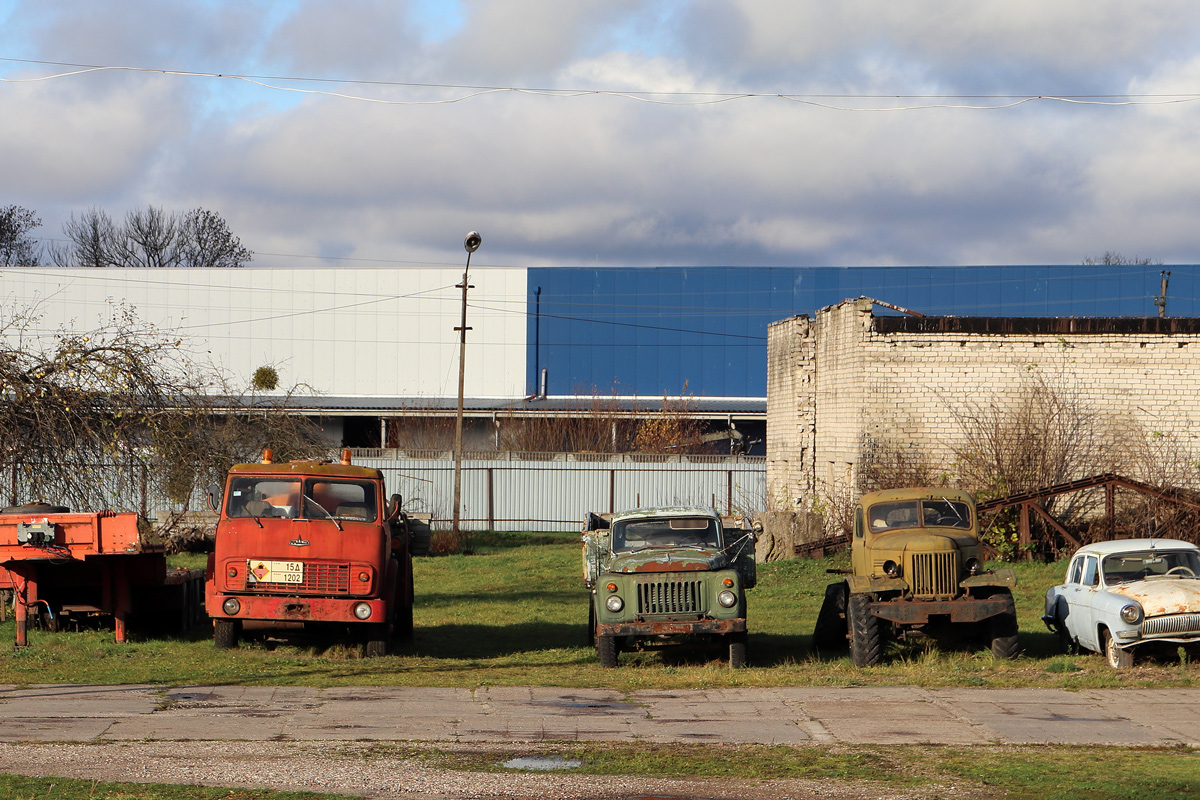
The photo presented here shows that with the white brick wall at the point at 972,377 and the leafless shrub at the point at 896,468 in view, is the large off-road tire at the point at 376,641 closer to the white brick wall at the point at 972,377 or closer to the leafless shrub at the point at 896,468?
the leafless shrub at the point at 896,468

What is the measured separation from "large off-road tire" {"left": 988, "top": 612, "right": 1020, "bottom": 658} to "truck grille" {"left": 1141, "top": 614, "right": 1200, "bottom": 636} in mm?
1452

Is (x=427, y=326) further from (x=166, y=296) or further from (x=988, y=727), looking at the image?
(x=988, y=727)

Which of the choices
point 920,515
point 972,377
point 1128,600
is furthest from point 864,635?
point 972,377

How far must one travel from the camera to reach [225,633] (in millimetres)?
13461

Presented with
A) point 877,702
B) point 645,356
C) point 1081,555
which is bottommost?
point 877,702

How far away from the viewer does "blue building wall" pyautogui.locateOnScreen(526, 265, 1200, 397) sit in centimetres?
5503

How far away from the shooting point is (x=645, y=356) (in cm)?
5591

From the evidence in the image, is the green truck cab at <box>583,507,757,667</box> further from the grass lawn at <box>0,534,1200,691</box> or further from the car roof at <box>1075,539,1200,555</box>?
the car roof at <box>1075,539,1200,555</box>

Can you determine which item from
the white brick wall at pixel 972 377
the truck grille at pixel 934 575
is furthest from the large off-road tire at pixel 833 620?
the white brick wall at pixel 972 377

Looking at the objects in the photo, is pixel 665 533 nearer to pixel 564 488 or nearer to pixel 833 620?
pixel 833 620

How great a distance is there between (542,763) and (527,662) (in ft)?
18.8

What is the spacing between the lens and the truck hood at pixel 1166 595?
11938 mm

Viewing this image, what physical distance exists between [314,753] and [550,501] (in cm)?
2764

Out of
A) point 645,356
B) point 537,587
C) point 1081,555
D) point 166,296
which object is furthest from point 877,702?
point 166,296
